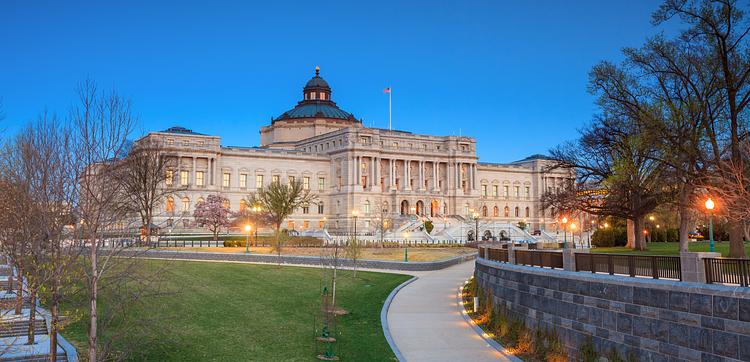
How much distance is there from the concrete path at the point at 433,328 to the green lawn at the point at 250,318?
0.85 metres

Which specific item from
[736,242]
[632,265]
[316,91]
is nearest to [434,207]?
[316,91]

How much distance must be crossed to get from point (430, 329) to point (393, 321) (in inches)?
84.1

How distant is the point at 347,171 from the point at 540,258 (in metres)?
82.8

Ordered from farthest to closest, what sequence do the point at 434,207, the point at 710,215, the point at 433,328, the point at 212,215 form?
the point at 434,207, the point at 212,215, the point at 710,215, the point at 433,328

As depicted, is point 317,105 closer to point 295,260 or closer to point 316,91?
point 316,91

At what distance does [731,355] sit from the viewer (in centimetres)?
1346

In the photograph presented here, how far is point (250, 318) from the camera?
88.4ft

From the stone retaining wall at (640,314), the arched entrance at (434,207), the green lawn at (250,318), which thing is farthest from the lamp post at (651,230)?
the stone retaining wall at (640,314)

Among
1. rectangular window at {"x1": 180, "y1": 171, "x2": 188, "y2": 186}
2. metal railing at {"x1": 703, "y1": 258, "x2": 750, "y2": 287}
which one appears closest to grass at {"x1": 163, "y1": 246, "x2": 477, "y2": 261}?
metal railing at {"x1": 703, "y1": 258, "x2": 750, "y2": 287}

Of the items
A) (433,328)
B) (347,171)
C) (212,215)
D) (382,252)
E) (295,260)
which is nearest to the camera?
(433,328)

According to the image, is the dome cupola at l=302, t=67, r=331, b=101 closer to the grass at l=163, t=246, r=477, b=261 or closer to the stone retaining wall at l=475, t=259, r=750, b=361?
the grass at l=163, t=246, r=477, b=261

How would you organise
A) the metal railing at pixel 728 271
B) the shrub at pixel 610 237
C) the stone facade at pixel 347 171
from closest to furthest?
the metal railing at pixel 728 271 → the shrub at pixel 610 237 → the stone facade at pixel 347 171

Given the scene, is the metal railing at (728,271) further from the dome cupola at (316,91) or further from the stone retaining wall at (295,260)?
the dome cupola at (316,91)

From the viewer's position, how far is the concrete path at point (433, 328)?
20172 millimetres
